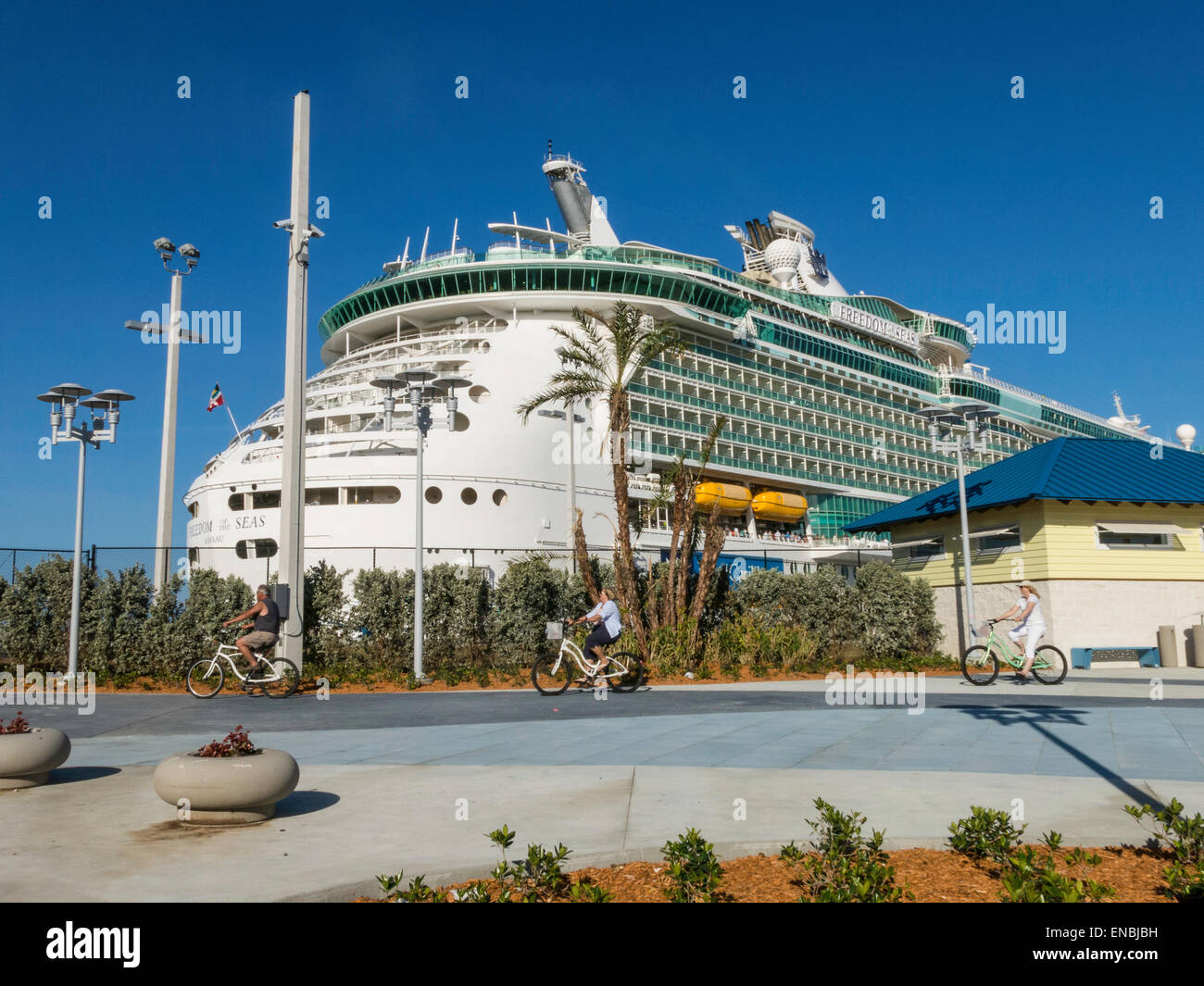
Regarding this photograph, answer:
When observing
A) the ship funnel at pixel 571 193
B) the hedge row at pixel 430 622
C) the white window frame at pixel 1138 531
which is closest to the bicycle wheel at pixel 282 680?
the hedge row at pixel 430 622

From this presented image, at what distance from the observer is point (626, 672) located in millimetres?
15781

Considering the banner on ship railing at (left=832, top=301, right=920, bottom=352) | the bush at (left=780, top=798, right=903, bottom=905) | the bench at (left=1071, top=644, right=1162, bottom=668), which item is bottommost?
the bench at (left=1071, top=644, right=1162, bottom=668)

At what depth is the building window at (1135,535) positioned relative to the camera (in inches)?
883

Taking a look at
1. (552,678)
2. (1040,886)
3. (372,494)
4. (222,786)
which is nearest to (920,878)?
(1040,886)

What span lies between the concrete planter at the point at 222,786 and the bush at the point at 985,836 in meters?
4.43

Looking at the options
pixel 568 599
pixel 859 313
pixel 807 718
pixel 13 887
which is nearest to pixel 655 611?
pixel 568 599

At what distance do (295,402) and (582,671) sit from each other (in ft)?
25.1

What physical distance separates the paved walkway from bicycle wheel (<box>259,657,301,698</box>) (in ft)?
4.66

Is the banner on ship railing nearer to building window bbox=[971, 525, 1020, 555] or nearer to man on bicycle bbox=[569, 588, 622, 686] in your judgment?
building window bbox=[971, 525, 1020, 555]

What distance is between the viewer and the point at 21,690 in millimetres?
16297

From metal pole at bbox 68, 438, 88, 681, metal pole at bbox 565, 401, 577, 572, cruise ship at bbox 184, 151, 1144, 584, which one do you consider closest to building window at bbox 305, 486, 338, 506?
cruise ship at bbox 184, 151, 1144, 584

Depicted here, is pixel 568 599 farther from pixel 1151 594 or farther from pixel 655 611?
pixel 1151 594

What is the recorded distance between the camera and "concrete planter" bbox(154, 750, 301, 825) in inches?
242

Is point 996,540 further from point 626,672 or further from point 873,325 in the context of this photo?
point 873,325
